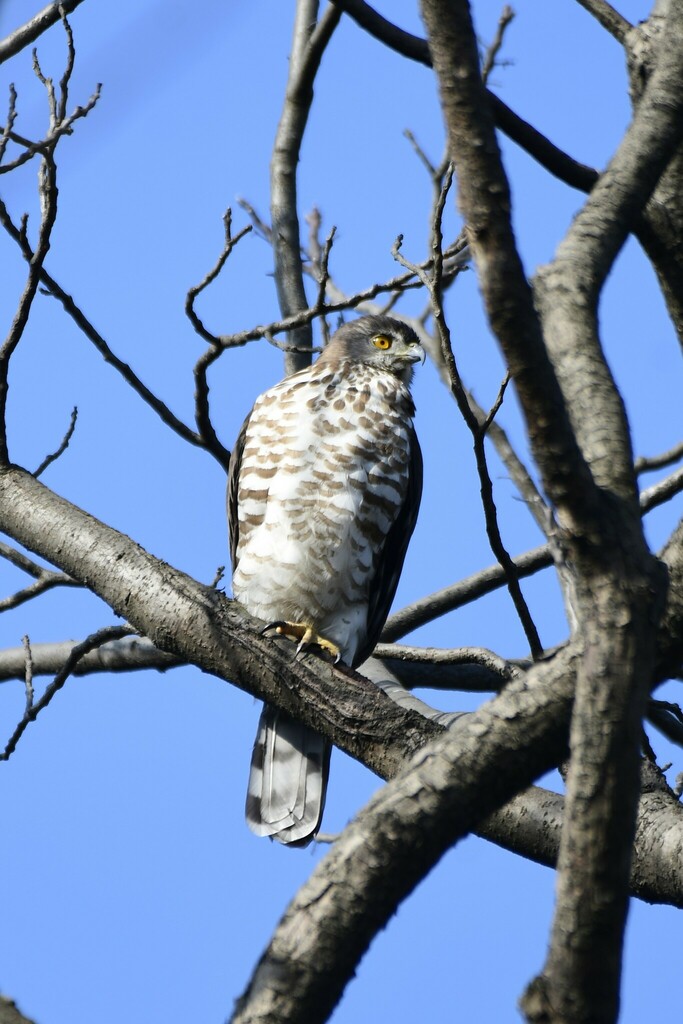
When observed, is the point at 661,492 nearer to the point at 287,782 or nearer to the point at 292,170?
the point at 287,782

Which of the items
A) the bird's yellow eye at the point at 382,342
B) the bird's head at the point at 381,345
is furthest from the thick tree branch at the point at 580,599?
the bird's yellow eye at the point at 382,342

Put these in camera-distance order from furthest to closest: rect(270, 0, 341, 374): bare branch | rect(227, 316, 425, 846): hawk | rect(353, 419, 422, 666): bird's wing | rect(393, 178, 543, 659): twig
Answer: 1. rect(270, 0, 341, 374): bare branch
2. rect(353, 419, 422, 666): bird's wing
3. rect(227, 316, 425, 846): hawk
4. rect(393, 178, 543, 659): twig

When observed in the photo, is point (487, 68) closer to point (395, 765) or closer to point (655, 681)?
point (395, 765)

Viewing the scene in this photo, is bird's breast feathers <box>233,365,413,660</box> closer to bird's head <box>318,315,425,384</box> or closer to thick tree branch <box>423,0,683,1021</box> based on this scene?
bird's head <box>318,315,425,384</box>

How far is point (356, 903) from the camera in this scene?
2129mm

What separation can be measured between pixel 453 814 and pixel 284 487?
276cm

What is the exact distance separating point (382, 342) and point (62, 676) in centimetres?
274

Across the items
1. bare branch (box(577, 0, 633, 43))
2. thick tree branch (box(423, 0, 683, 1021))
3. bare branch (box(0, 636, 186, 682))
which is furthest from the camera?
bare branch (box(0, 636, 186, 682))

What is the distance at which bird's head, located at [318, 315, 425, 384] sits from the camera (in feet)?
18.5

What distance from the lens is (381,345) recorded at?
5758 millimetres

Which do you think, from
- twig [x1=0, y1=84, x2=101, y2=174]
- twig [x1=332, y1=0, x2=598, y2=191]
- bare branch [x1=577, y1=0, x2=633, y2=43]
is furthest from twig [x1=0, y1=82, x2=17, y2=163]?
bare branch [x1=577, y1=0, x2=633, y2=43]

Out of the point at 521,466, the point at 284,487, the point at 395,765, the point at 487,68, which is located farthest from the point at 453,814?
the point at 487,68

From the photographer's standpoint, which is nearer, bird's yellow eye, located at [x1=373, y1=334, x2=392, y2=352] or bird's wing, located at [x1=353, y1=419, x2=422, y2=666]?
bird's wing, located at [x1=353, y1=419, x2=422, y2=666]

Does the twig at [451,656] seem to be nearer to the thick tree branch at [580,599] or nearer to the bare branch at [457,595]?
the bare branch at [457,595]
